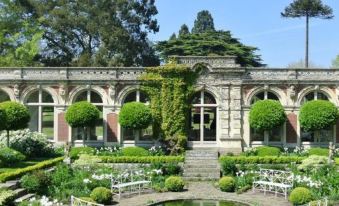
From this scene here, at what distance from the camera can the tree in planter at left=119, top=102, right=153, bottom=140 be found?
27.3 m

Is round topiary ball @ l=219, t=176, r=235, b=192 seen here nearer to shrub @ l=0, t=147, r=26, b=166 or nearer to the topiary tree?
shrub @ l=0, t=147, r=26, b=166

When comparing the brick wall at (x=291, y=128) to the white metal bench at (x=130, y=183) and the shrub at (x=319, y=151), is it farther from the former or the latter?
the white metal bench at (x=130, y=183)

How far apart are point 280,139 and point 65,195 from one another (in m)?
15.1

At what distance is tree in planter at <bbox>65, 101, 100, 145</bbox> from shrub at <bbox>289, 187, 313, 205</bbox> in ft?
44.4

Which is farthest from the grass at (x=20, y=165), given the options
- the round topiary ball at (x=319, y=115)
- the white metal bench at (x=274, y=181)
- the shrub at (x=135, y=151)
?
the round topiary ball at (x=319, y=115)

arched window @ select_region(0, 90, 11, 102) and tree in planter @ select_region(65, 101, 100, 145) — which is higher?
arched window @ select_region(0, 90, 11, 102)

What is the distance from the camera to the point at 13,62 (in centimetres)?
3838

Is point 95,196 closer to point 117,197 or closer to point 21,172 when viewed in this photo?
point 117,197

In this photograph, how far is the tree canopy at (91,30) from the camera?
142 ft

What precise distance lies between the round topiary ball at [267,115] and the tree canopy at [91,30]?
19067 millimetres

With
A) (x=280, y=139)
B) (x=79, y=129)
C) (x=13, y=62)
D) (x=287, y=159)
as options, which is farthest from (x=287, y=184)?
(x=13, y=62)

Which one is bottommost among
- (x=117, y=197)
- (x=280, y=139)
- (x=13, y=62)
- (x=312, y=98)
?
(x=117, y=197)

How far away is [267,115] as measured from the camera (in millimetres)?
27047

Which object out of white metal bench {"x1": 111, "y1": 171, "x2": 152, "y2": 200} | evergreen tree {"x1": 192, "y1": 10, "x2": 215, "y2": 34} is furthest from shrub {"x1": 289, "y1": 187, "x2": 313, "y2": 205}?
evergreen tree {"x1": 192, "y1": 10, "x2": 215, "y2": 34}
